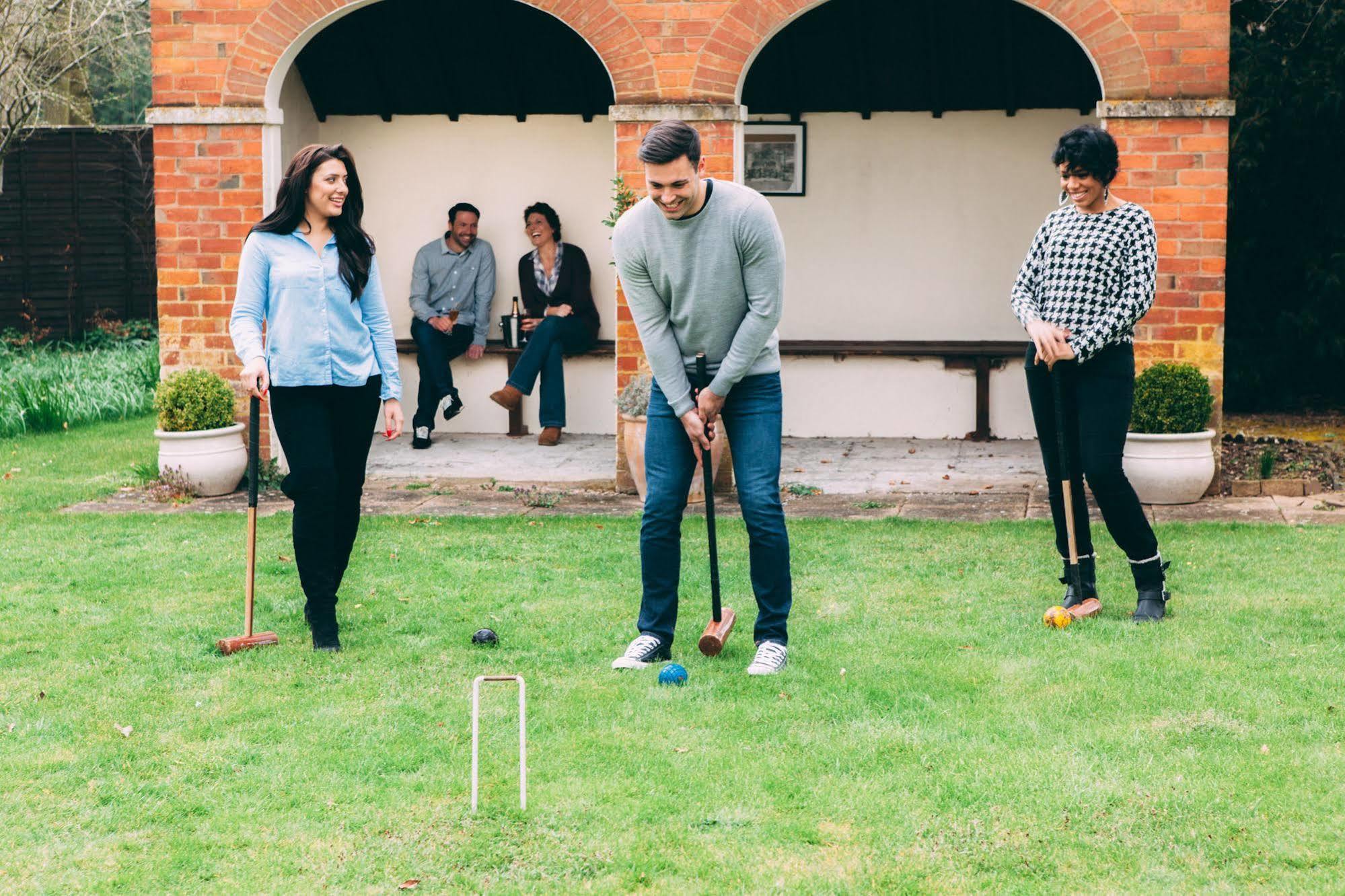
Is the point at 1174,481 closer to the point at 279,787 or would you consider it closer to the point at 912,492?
the point at 912,492

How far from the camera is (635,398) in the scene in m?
8.21

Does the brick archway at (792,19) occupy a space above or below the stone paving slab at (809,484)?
above

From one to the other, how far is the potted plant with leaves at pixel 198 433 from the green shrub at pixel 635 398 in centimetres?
213

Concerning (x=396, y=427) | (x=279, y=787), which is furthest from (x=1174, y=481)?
(x=279, y=787)

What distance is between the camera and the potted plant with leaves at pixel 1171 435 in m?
7.67

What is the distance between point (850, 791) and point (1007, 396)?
23.3ft

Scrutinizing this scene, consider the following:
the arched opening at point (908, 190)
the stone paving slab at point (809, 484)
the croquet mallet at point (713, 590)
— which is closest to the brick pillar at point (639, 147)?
the stone paving slab at point (809, 484)

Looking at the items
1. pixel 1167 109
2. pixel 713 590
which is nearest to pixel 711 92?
pixel 1167 109

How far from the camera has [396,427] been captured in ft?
17.0

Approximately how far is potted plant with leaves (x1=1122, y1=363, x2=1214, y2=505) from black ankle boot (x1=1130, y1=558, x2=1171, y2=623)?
7.94 feet

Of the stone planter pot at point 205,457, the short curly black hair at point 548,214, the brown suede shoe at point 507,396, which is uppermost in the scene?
the short curly black hair at point 548,214

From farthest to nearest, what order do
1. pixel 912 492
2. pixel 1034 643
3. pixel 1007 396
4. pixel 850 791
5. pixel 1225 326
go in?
pixel 1225 326 → pixel 1007 396 → pixel 912 492 → pixel 1034 643 → pixel 850 791

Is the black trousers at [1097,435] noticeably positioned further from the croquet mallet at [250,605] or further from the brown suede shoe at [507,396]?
the brown suede shoe at [507,396]

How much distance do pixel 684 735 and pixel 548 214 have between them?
697 cm
